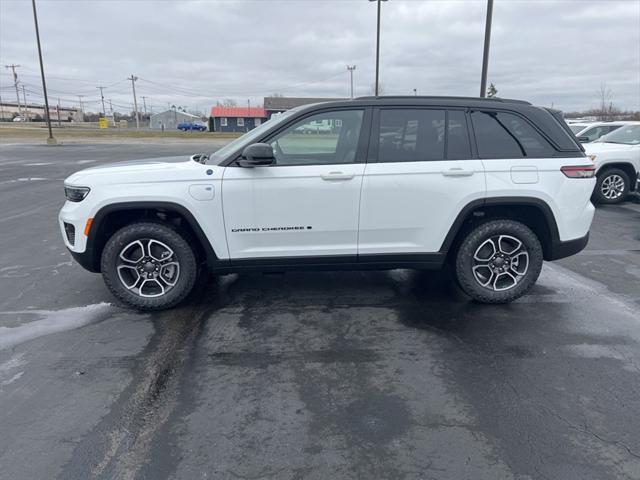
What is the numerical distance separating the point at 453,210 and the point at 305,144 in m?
1.45

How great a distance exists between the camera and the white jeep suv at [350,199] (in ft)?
14.0

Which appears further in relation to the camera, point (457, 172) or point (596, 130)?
point (596, 130)

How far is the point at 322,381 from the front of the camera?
333cm

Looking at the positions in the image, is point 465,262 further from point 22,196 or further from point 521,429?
point 22,196

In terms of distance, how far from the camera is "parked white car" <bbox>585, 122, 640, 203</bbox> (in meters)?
10.0

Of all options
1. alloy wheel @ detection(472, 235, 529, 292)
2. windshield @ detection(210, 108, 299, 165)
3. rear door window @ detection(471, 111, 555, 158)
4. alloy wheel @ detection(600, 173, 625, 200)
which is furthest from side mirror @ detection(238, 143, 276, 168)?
alloy wheel @ detection(600, 173, 625, 200)

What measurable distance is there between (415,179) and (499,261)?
1163mm

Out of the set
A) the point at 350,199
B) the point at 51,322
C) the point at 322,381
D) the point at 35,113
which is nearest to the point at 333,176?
the point at 350,199

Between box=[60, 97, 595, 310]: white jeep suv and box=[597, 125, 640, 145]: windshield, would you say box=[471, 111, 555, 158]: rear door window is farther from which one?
box=[597, 125, 640, 145]: windshield

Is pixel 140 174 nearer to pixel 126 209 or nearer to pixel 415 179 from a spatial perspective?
pixel 126 209

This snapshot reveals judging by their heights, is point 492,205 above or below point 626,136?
below

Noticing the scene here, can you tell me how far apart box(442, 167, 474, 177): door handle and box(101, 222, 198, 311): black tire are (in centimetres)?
237

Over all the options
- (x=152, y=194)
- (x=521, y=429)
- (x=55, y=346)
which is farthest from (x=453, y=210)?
(x=55, y=346)

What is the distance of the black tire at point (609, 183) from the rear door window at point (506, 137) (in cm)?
686
